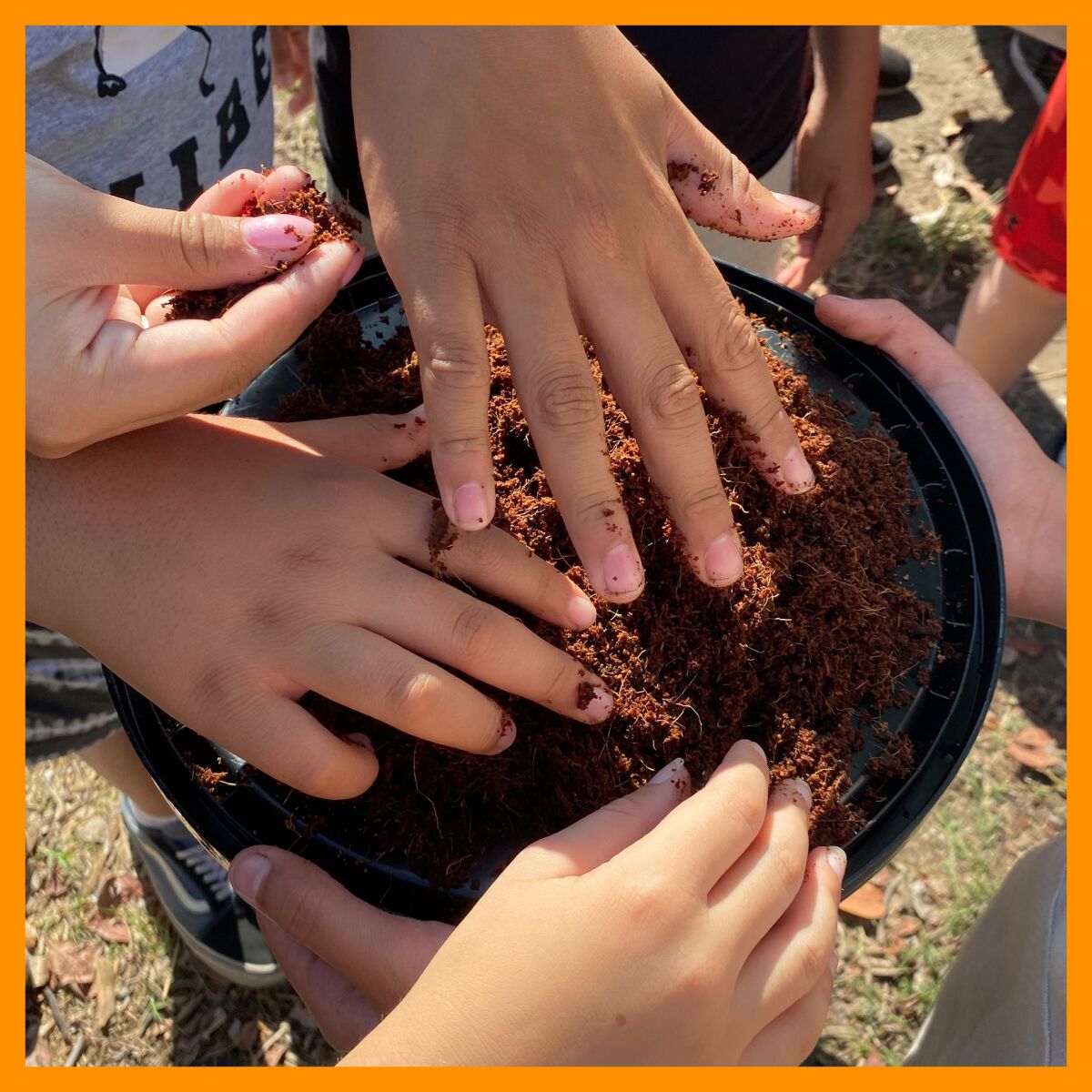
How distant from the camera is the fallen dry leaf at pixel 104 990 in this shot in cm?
189

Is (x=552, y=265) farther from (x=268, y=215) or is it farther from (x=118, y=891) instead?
(x=118, y=891)

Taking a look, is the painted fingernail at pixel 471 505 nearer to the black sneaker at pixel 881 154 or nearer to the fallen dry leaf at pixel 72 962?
the fallen dry leaf at pixel 72 962

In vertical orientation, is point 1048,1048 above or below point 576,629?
below

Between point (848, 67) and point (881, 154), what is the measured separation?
147 centimetres

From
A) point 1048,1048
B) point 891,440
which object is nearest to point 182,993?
point 1048,1048

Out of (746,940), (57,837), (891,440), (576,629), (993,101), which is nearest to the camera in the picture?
(746,940)

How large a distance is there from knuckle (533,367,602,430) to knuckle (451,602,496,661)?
217 millimetres

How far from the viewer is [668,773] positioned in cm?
92

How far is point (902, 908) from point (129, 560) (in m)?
1.81

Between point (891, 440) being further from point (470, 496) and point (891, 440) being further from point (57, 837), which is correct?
point (57, 837)

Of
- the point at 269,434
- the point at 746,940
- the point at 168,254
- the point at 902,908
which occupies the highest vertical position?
the point at 168,254

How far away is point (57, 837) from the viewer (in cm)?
208

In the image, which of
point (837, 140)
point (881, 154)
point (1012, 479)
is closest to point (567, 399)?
point (1012, 479)

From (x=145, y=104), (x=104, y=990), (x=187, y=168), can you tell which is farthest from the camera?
(x=104, y=990)
